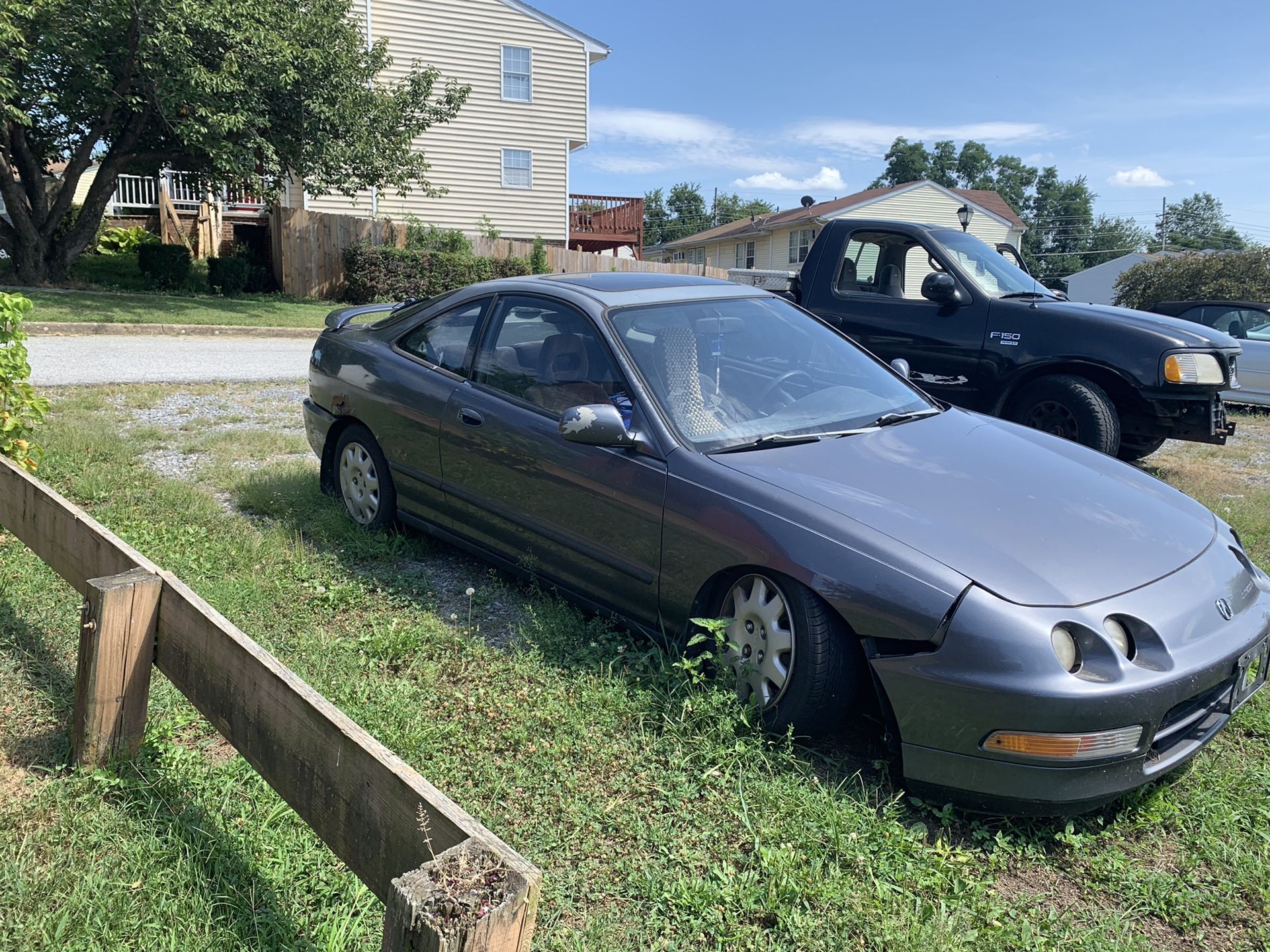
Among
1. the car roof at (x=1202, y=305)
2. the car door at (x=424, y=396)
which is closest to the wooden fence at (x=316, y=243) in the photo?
the car roof at (x=1202, y=305)

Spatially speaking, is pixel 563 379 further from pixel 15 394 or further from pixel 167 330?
pixel 167 330

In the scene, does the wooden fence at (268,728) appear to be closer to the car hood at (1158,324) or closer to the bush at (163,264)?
the car hood at (1158,324)

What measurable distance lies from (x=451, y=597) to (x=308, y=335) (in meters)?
12.3

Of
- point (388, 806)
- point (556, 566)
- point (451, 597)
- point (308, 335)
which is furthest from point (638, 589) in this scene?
point (308, 335)

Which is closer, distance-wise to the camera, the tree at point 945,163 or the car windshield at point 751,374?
the car windshield at point 751,374

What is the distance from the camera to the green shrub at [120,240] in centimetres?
2209

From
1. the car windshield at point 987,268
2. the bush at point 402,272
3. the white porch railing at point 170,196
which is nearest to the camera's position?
the car windshield at point 987,268

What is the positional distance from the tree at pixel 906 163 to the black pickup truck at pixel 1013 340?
78.2m

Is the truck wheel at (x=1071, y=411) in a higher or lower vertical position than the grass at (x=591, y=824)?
higher

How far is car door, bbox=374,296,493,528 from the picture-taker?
4.57m

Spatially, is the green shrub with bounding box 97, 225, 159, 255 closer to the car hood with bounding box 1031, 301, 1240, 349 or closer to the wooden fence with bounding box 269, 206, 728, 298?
the wooden fence with bounding box 269, 206, 728, 298

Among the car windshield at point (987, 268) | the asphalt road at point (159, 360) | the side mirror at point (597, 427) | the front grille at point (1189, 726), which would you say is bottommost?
the front grille at point (1189, 726)

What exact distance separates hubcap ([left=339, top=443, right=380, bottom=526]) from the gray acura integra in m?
0.04

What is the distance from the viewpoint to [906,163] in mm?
80812
